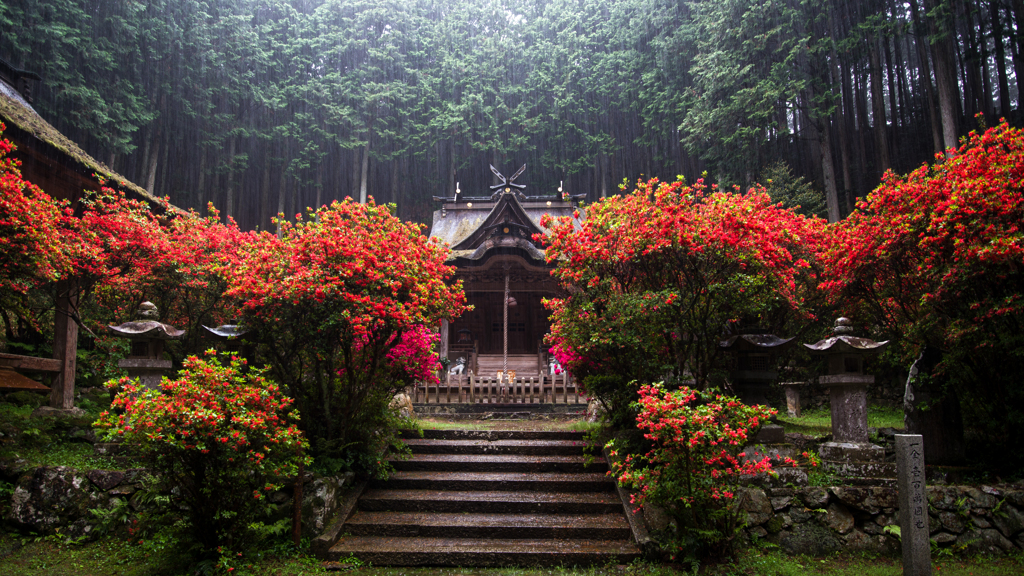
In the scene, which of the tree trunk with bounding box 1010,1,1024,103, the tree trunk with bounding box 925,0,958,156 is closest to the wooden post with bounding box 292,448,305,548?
the tree trunk with bounding box 925,0,958,156

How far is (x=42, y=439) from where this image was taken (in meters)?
6.73

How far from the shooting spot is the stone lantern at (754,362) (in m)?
7.31

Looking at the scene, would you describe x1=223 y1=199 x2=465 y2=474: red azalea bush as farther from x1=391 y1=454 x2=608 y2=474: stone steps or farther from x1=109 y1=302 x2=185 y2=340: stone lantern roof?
x1=109 y1=302 x2=185 y2=340: stone lantern roof

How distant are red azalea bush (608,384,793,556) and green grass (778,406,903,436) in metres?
3.37

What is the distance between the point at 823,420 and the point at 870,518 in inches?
177

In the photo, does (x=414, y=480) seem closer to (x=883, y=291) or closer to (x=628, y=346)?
(x=628, y=346)

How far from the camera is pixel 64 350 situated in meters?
8.26

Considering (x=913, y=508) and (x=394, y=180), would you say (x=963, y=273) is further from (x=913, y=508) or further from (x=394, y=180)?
(x=394, y=180)

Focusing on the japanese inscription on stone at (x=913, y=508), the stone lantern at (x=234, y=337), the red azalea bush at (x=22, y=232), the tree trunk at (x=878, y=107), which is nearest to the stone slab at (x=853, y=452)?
the japanese inscription on stone at (x=913, y=508)

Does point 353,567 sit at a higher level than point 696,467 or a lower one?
lower

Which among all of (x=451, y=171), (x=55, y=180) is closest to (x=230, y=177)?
(x=451, y=171)

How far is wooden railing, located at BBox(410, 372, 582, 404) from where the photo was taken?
34.6ft

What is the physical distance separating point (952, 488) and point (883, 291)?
121 inches

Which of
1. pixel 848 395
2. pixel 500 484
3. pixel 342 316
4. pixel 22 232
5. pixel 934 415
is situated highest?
pixel 22 232
